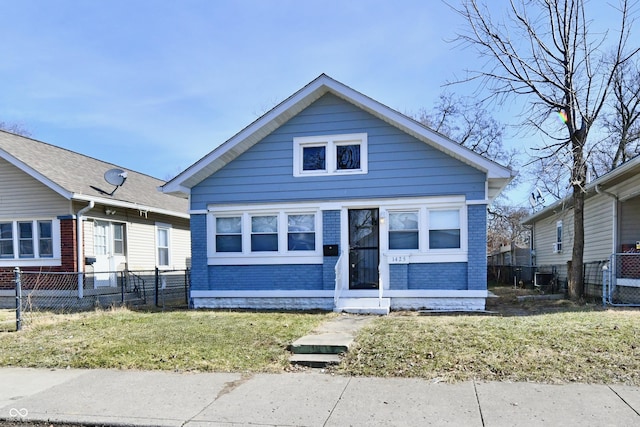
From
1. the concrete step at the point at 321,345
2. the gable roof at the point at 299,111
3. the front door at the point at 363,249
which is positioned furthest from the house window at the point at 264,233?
the concrete step at the point at 321,345

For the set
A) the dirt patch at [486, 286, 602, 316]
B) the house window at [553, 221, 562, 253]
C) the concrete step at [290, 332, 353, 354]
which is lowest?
the dirt patch at [486, 286, 602, 316]

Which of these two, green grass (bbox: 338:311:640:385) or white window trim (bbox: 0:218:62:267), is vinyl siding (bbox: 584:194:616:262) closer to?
green grass (bbox: 338:311:640:385)

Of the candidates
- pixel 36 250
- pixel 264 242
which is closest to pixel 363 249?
pixel 264 242

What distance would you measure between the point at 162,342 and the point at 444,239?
647 centimetres

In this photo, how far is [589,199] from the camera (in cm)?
1487

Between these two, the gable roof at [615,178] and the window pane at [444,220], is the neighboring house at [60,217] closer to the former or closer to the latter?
the window pane at [444,220]

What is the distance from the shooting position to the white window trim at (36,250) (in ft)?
41.0

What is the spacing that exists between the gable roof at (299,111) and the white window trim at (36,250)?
3875mm

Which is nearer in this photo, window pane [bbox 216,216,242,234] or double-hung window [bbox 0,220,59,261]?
window pane [bbox 216,216,242,234]

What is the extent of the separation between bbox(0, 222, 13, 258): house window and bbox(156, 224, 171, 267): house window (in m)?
4.37

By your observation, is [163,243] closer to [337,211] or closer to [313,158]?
[313,158]

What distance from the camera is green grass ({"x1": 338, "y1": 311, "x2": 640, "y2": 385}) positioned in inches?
215

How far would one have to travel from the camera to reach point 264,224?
11.3 meters

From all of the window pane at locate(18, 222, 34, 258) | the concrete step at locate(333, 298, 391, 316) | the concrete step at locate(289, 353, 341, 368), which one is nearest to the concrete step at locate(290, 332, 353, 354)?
the concrete step at locate(289, 353, 341, 368)
